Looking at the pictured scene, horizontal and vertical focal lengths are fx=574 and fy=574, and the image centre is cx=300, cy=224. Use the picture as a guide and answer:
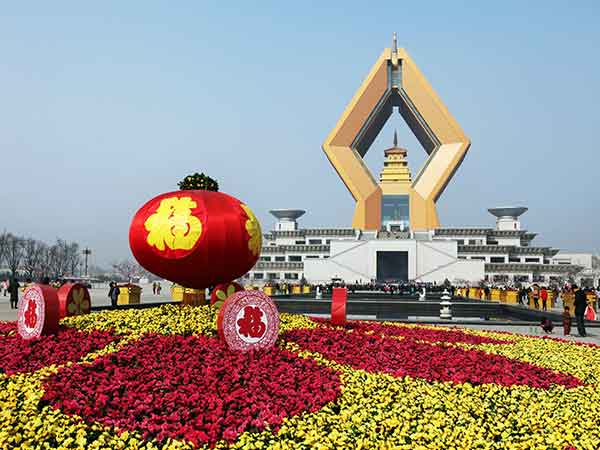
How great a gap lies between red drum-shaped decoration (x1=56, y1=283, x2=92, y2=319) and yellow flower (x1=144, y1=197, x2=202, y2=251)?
5.90 feet

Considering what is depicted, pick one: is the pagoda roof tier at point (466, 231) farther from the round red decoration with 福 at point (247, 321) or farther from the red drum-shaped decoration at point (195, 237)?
the round red decoration with 福 at point (247, 321)

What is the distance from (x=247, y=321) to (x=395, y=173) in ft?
229

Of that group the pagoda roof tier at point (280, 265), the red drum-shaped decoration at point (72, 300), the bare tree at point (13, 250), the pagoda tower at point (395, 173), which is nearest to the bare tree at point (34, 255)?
the bare tree at point (13, 250)

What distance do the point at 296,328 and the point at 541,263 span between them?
63288 millimetres

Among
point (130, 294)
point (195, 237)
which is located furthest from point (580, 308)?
point (130, 294)

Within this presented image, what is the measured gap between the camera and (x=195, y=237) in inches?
364

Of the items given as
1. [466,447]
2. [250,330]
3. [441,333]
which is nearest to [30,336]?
[250,330]

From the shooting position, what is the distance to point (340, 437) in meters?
4.80

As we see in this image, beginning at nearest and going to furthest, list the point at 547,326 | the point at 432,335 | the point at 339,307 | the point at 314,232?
the point at 339,307 < the point at 432,335 < the point at 547,326 < the point at 314,232

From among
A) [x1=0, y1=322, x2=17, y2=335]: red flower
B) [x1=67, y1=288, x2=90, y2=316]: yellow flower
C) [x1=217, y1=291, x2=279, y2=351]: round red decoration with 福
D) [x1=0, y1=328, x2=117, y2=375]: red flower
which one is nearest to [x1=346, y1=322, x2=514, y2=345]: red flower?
[x1=217, y1=291, x2=279, y2=351]: round red decoration with 福

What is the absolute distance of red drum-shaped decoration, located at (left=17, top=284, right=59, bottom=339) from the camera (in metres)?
8.11

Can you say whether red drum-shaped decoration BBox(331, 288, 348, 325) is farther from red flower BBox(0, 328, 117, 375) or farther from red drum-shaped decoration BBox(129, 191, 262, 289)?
red flower BBox(0, 328, 117, 375)

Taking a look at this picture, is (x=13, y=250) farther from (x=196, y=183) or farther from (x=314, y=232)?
(x=196, y=183)

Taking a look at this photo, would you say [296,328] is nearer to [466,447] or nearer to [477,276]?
[466,447]
